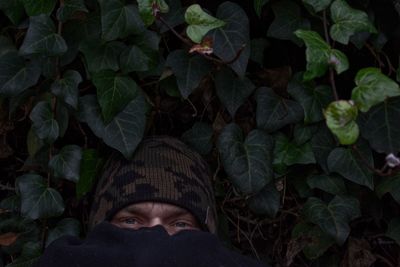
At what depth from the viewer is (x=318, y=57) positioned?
134 cm

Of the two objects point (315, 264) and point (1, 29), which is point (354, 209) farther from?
point (1, 29)

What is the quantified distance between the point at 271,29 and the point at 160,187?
370mm

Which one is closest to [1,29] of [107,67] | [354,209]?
[107,67]

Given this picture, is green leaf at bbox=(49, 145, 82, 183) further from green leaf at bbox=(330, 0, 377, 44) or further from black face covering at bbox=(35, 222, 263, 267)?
green leaf at bbox=(330, 0, 377, 44)

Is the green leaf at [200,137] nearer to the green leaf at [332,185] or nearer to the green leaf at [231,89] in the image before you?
the green leaf at [231,89]

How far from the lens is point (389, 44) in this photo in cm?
154

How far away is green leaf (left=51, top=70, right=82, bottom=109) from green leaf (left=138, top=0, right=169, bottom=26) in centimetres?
20

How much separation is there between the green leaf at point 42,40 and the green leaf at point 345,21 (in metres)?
0.49

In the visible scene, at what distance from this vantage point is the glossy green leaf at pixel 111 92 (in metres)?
1.47

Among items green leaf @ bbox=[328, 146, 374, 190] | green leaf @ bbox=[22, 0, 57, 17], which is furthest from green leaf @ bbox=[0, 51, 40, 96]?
green leaf @ bbox=[328, 146, 374, 190]

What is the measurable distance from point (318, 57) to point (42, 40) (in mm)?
500

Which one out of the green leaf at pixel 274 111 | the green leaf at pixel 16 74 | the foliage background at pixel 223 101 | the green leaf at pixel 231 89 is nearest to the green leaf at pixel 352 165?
the foliage background at pixel 223 101

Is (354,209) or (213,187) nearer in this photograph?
(354,209)

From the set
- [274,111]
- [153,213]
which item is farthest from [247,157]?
[153,213]
